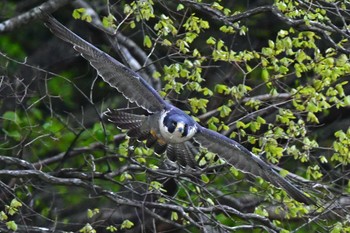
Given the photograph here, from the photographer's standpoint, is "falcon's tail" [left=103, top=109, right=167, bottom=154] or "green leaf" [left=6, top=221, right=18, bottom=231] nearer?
"green leaf" [left=6, top=221, right=18, bottom=231]

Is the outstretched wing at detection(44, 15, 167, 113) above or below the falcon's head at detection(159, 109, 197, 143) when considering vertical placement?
above

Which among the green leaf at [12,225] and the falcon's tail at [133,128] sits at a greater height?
the falcon's tail at [133,128]

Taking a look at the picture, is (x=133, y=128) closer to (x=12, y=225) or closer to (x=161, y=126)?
(x=161, y=126)

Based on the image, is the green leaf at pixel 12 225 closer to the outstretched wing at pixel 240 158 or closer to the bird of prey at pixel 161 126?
the bird of prey at pixel 161 126

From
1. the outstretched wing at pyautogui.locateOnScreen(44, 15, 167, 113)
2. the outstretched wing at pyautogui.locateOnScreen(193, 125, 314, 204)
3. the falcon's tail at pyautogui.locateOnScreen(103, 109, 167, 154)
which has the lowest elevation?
the outstretched wing at pyautogui.locateOnScreen(193, 125, 314, 204)

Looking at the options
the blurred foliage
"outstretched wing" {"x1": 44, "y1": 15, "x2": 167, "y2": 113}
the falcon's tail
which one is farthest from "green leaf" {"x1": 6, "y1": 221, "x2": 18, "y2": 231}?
"outstretched wing" {"x1": 44, "y1": 15, "x2": 167, "y2": 113}

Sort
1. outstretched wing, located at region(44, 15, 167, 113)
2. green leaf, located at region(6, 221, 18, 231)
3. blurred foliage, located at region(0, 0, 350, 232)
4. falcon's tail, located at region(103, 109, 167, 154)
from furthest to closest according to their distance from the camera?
falcon's tail, located at region(103, 109, 167, 154), blurred foliage, located at region(0, 0, 350, 232), outstretched wing, located at region(44, 15, 167, 113), green leaf, located at region(6, 221, 18, 231)

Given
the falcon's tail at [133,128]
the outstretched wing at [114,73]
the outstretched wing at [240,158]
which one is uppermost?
the outstretched wing at [114,73]

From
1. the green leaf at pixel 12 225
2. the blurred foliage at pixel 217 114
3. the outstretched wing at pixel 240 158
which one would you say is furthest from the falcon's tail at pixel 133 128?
the green leaf at pixel 12 225

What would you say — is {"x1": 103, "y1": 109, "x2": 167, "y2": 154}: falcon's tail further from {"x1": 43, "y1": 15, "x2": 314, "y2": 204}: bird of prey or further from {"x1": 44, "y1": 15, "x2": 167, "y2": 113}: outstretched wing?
{"x1": 44, "y1": 15, "x2": 167, "y2": 113}: outstretched wing

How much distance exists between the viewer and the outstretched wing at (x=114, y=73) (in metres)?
8.97

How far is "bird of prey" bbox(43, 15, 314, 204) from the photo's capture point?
9117 mm

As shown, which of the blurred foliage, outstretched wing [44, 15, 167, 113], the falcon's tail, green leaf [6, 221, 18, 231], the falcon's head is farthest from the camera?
the falcon's tail

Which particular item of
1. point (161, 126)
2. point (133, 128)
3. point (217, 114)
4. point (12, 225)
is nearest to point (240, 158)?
point (161, 126)
